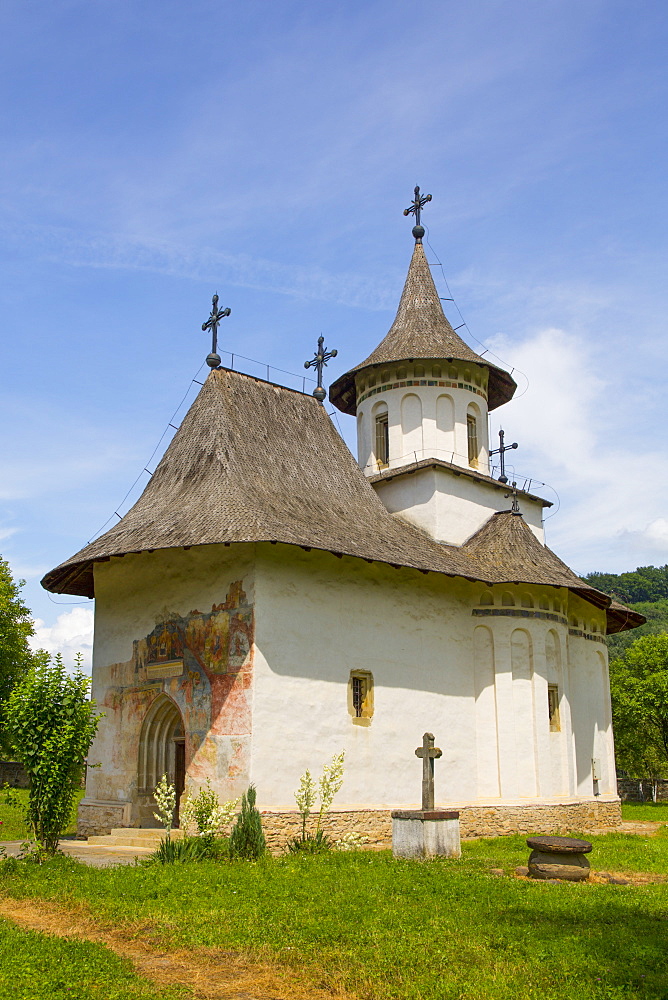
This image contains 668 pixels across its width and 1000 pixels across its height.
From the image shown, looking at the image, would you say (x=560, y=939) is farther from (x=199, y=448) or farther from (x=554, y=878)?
(x=199, y=448)

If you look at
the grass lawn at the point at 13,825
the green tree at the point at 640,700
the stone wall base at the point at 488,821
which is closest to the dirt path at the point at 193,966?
the stone wall base at the point at 488,821

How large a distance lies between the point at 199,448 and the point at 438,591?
213 inches

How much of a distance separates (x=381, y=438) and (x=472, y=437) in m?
2.22

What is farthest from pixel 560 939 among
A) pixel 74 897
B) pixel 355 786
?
pixel 355 786

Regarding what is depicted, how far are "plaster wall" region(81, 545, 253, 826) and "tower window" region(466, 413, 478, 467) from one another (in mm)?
8871

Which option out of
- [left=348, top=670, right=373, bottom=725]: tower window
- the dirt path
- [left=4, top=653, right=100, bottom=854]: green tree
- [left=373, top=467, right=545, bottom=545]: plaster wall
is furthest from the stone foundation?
the dirt path

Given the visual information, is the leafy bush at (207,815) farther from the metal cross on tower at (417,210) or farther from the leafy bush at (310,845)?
the metal cross on tower at (417,210)

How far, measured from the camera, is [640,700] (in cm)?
3244

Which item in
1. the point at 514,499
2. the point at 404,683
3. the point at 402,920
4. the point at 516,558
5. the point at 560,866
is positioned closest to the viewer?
the point at 402,920

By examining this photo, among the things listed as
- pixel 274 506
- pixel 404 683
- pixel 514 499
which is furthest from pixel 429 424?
pixel 404 683

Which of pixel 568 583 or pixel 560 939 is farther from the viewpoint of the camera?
pixel 568 583

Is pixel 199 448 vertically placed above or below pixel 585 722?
above

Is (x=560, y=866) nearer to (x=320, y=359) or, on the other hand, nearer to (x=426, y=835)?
(x=426, y=835)

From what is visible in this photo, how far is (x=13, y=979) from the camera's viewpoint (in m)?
6.27
